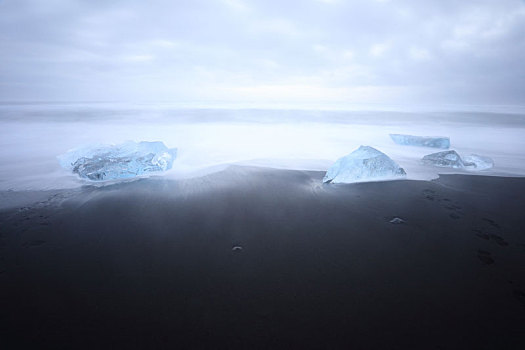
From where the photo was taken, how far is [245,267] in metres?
2.22

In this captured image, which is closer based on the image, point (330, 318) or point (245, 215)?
point (330, 318)

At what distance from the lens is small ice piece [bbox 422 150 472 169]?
208 inches

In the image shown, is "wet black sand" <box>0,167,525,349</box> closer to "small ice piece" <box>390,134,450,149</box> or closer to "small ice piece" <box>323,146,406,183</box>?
"small ice piece" <box>323,146,406,183</box>

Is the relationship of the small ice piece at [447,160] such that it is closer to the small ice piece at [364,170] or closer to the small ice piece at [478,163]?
the small ice piece at [478,163]

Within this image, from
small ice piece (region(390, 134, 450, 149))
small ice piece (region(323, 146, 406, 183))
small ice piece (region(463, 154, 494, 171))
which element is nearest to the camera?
small ice piece (region(323, 146, 406, 183))

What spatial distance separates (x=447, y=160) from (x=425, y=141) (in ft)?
10.2

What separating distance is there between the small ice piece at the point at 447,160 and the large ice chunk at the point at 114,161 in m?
6.06

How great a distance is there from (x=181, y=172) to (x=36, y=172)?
2.93 metres

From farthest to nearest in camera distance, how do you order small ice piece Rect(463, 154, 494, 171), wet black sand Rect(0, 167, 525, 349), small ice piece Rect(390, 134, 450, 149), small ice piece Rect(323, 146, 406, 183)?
small ice piece Rect(390, 134, 450, 149) → small ice piece Rect(463, 154, 494, 171) → small ice piece Rect(323, 146, 406, 183) → wet black sand Rect(0, 167, 525, 349)

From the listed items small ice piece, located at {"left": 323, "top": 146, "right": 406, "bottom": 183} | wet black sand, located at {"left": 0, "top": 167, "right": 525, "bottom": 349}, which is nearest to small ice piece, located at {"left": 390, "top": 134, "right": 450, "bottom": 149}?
small ice piece, located at {"left": 323, "top": 146, "right": 406, "bottom": 183}

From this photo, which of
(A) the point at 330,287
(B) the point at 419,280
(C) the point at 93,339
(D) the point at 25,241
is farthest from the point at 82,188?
(B) the point at 419,280

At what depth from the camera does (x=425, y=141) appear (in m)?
8.11

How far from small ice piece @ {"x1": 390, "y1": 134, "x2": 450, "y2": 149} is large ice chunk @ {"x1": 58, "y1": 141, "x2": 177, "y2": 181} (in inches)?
313

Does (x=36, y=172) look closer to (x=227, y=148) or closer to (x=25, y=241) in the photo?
(x=25, y=241)
